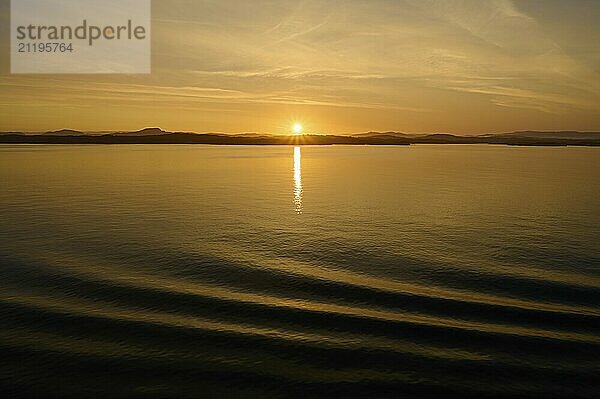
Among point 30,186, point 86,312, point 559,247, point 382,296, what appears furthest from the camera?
point 30,186

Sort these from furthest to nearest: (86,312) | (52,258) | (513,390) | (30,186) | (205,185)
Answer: (205,185) → (30,186) → (52,258) → (86,312) → (513,390)

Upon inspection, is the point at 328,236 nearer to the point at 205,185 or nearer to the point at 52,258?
the point at 52,258

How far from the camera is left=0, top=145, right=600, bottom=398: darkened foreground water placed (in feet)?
57.0

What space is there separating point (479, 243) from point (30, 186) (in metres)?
69.5

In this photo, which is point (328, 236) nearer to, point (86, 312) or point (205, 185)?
point (86, 312)

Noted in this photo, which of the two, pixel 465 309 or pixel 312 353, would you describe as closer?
pixel 312 353

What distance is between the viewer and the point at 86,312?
2278 centimetres

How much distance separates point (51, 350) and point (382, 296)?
1541cm

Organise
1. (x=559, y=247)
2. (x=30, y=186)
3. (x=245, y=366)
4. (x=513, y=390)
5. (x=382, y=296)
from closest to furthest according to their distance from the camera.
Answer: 1. (x=513, y=390)
2. (x=245, y=366)
3. (x=382, y=296)
4. (x=559, y=247)
5. (x=30, y=186)

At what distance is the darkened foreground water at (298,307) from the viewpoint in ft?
→ 57.0

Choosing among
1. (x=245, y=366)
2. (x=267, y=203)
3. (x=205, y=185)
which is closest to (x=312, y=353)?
(x=245, y=366)

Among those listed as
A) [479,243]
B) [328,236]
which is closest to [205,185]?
[328,236]

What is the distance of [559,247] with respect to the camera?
3578cm

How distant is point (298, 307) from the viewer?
2353 centimetres
